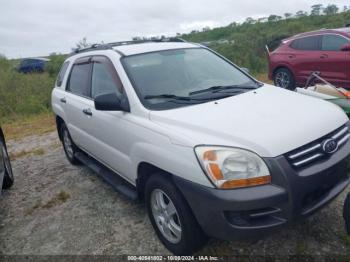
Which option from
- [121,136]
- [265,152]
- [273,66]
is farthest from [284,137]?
[273,66]

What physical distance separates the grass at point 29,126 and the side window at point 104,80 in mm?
5226

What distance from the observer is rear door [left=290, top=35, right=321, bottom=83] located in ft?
29.2

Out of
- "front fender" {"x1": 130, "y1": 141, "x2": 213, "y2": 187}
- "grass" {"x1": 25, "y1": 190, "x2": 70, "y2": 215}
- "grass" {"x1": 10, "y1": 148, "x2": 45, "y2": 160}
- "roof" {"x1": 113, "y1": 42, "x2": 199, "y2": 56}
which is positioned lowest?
"grass" {"x1": 10, "y1": 148, "x2": 45, "y2": 160}

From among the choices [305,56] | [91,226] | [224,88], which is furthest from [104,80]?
[305,56]

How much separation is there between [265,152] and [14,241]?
2897 mm

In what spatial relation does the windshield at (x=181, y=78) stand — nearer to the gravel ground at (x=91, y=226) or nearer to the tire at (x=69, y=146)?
the gravel ground at (x=91, y=226)

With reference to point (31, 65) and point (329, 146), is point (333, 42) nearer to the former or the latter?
point (329, 146)

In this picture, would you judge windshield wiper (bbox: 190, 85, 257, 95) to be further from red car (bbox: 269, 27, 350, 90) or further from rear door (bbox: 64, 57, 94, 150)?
red car (bbox: 269, 27, 350, 90)

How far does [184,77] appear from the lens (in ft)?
12.3

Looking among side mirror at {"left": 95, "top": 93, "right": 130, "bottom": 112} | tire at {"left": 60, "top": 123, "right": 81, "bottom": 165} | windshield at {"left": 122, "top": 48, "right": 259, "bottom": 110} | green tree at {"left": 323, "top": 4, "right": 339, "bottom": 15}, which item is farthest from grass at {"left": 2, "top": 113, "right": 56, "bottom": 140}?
green tree at {"left": 323, "top": 4, "right": 339, "bottom": 15}

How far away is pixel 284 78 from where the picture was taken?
9.86 meters

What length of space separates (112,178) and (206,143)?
74.5 inches

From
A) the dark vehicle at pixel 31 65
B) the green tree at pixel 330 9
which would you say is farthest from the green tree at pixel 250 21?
the dark vehicle at pixel 31 65

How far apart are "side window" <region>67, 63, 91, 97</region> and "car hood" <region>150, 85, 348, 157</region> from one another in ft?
5.81
